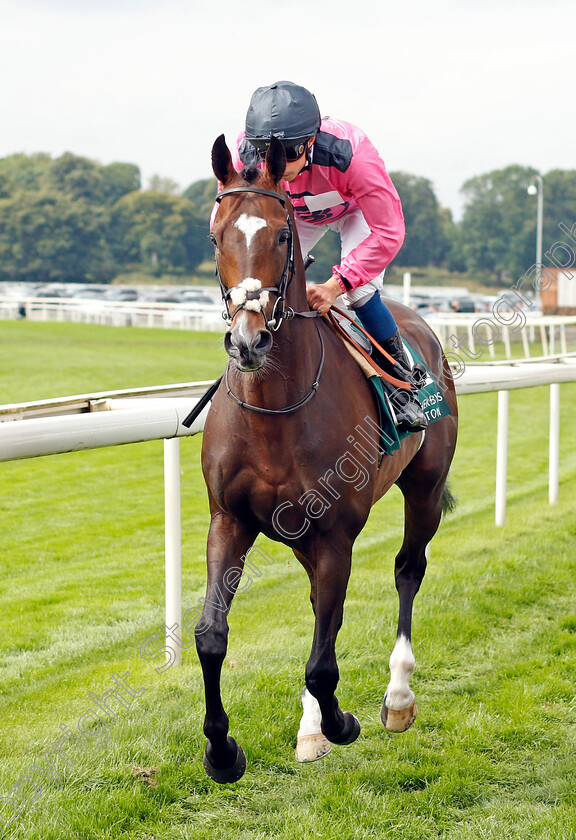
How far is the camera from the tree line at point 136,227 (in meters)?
53.4

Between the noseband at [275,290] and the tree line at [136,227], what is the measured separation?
4352cm

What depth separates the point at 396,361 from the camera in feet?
10.7

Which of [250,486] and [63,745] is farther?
[63,745]

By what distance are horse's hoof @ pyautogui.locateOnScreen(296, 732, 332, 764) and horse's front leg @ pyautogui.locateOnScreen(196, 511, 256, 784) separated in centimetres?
36

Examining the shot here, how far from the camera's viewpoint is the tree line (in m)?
53.4

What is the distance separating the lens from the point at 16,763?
2.86 metres

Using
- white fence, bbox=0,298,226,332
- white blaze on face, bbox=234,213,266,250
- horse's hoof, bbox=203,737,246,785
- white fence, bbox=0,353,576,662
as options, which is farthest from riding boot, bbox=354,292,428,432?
white fence, bbox=0,298,226,332

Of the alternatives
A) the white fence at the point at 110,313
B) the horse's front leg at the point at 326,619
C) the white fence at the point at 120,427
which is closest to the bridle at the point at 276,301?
the horse's front leg at the point at 326,619

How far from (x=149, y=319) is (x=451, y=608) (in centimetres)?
2459

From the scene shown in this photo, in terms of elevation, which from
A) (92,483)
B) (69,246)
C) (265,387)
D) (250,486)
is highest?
(69,246)

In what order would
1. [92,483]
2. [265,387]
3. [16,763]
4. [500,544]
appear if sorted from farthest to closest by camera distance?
1. [92,483]
2. [500,544]
3. [16,763]
4. [265,387]

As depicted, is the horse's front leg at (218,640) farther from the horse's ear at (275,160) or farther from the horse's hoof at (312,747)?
the horse's ear at (275,160)

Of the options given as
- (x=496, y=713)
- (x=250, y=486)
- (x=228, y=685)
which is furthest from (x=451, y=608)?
(x=250, y=486)

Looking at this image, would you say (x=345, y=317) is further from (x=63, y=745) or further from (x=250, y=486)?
(x=63, y=745)
